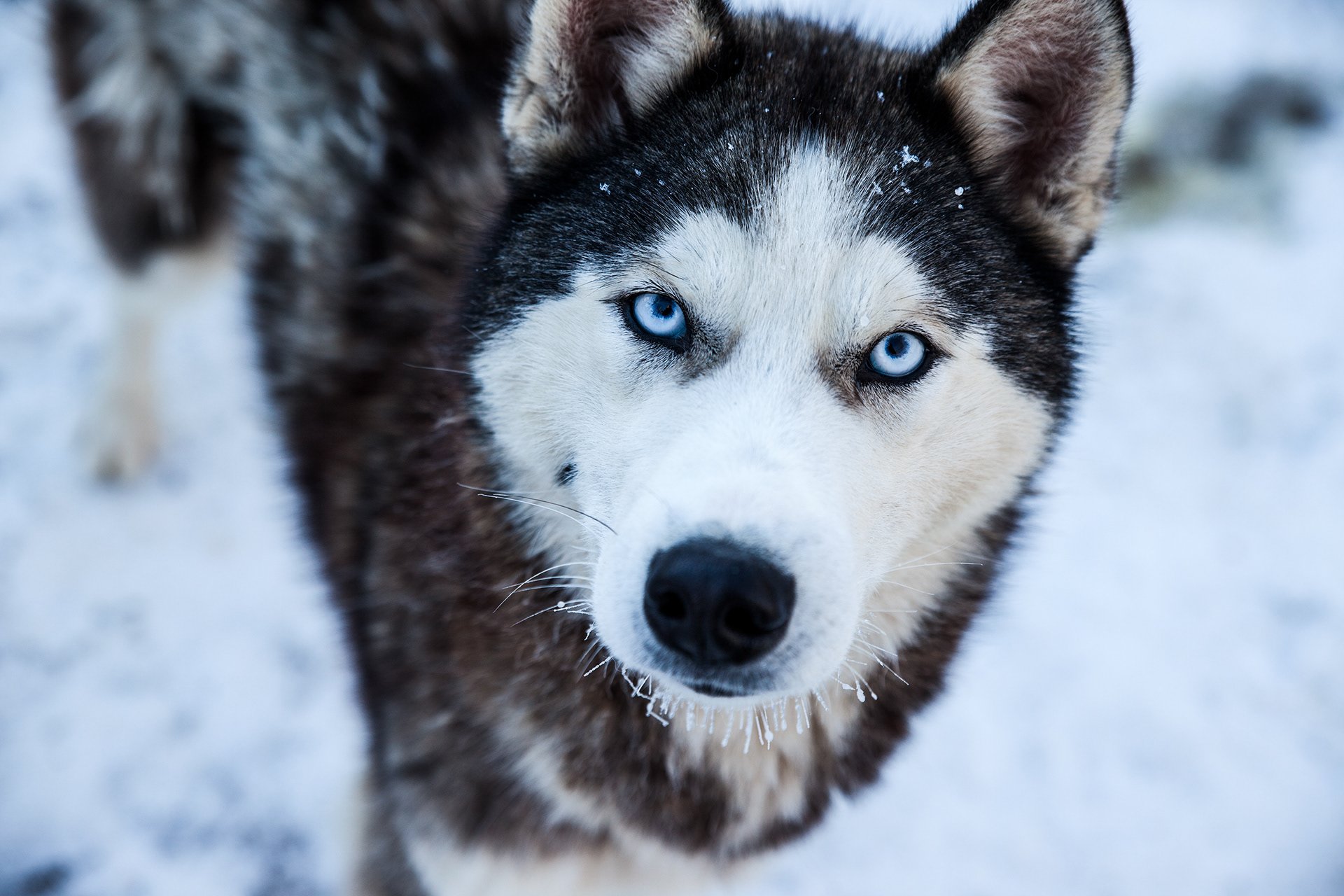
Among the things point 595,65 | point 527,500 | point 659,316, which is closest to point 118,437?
point 527,500

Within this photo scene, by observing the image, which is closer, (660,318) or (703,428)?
(703,428)

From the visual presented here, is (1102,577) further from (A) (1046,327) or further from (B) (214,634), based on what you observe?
(B) (214,634)

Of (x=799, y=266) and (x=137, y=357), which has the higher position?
(x=799, y=266)

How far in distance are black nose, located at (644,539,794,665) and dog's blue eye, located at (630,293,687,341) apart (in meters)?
0.39

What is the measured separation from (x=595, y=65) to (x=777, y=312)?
60cm

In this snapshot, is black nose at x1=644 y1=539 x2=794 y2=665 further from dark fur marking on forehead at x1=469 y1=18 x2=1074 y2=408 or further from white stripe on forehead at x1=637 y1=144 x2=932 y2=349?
dark fur marking on forehead at x1=469 y1=18 x2=1074 y2=408

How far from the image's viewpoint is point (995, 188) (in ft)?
5.38

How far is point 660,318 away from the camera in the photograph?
1435mm

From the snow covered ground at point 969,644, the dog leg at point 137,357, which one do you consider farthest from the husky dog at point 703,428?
the dog leg at point 137,357

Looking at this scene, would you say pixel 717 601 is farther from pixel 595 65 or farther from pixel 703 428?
pixel 595 65

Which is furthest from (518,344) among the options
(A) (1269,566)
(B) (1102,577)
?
(A) (1269,566)

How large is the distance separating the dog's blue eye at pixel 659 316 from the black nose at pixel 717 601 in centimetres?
39

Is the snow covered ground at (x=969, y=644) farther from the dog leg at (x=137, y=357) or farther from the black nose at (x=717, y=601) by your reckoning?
the black nose at (x=717, y=601)

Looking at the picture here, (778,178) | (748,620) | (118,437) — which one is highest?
(778,178)
